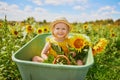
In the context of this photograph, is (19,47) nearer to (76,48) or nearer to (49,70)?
(76,48)

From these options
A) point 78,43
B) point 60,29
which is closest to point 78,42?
point 78,43

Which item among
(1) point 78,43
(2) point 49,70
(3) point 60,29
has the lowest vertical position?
(2) point 49,70

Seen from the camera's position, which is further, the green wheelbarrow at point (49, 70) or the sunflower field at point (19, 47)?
the sunflower field at point (19, 47)

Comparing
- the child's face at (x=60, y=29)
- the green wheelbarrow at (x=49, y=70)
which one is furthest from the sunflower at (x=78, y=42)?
the green wheelbarrow at (x=49, y=70)

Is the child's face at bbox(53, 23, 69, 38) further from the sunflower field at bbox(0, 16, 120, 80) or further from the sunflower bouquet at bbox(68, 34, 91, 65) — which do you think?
the sunflower field at bbox(0, 16, 120, 80)

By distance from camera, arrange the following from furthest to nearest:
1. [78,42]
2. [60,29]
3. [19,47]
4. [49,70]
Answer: [19,47]
[60,29]
[78,42]
[49,70]

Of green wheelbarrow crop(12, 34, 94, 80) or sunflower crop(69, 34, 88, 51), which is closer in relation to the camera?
green wheelbarrow crop(12, 34, 94, 80)

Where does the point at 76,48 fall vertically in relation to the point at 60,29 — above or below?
below

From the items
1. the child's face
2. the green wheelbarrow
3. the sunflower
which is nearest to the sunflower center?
the sunflower

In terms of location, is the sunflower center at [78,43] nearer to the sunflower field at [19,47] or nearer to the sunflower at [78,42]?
the sunflower at [78,42]

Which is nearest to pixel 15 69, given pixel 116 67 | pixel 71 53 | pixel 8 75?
pixel 8 75

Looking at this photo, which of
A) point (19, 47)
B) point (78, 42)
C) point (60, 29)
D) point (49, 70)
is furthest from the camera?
point (19, 47)

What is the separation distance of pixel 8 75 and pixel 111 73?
56.8 inches

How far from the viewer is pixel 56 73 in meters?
2.79
